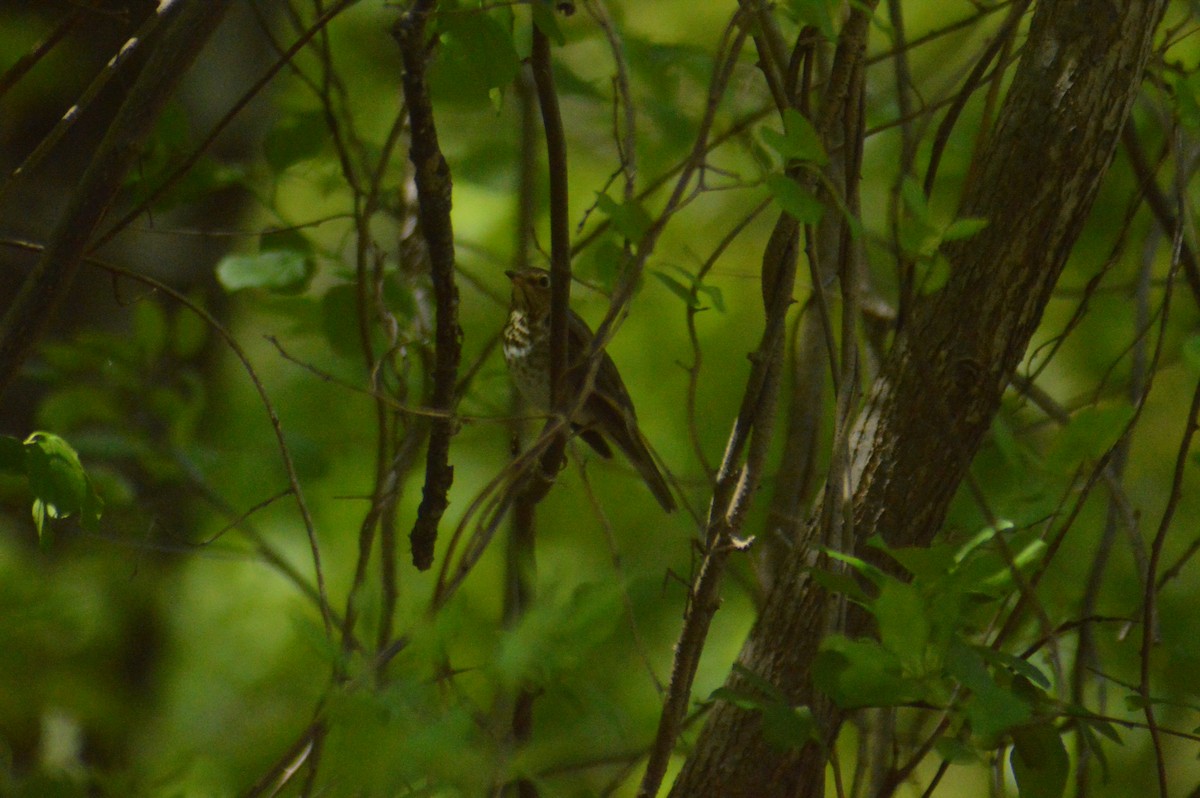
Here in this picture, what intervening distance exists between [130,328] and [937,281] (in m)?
2.75

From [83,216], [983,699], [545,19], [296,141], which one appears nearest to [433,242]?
[545,19]

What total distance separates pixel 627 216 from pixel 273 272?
127cm

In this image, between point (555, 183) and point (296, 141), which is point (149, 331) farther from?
point (555, 183)

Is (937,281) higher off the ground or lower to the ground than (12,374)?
higher

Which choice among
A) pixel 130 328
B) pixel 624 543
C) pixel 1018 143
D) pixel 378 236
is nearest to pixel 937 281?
pixel 1018 143

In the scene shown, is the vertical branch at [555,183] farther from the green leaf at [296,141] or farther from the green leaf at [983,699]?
the green leaf at [296,141]

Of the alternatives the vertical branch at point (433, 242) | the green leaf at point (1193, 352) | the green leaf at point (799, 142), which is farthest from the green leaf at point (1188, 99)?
the vertical branch at point (433, 242)

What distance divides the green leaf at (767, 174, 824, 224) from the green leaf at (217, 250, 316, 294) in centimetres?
138

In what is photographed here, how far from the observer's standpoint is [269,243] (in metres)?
2.62

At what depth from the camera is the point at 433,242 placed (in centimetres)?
178

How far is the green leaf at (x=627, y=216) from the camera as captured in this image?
142cm

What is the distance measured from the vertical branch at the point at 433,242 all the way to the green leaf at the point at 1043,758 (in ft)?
2.89

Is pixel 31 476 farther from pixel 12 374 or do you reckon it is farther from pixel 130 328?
pixel 130 328

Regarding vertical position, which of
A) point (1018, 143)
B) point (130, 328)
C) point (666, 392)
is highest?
point (1018, 143)
